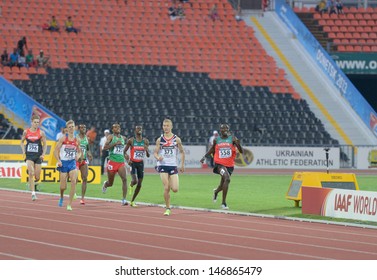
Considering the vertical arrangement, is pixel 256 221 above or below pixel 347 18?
below

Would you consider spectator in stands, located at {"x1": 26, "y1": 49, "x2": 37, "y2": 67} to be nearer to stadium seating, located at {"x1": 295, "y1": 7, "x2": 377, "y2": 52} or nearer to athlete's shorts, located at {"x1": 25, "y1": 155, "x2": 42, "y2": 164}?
stadium seating, located at {"x1": 295, "y1": 7, "x2": 377, "y2": 52}

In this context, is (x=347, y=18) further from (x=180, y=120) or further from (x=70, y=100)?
(x=70, y=100)

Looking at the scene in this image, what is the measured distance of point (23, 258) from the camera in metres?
14.2

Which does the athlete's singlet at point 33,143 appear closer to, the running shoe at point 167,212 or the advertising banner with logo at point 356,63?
the running shoe at point 167,212

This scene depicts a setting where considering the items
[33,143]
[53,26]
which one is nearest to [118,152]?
[33,143]

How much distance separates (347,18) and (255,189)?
28420 mm

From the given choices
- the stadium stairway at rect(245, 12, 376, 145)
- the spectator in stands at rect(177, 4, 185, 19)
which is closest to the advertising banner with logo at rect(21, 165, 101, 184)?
the stadium stairway at rect(245, 12, 376, 145)

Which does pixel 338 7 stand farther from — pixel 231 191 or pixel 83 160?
pixel 83 160

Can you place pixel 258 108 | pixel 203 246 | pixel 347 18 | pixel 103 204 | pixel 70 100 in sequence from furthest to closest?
pixel 347 18 < pixel 258 108 < pixel 70 100 < pixel 103 204 < pixel 203 246

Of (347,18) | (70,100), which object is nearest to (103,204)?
(70,100)

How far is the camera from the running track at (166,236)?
593 inches

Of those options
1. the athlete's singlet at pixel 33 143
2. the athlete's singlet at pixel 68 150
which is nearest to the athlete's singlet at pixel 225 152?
the athlete's singlet at pixel 68 150

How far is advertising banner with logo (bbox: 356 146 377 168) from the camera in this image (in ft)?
158

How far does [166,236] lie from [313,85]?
117ft
